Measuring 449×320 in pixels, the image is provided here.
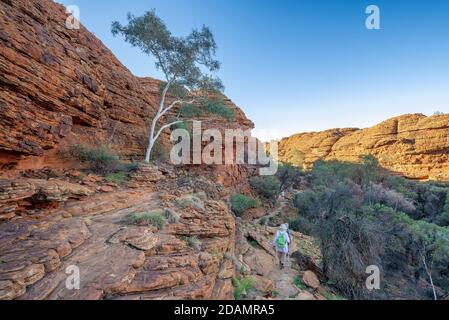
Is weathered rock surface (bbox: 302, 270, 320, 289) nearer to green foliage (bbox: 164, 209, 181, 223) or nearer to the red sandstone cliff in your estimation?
the red sandstone cliff

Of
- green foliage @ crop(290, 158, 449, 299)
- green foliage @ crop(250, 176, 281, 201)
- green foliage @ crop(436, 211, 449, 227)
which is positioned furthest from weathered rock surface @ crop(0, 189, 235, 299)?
green foliage @ crop(436, 211, 449, 227)

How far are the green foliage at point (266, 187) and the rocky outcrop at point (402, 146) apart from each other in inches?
1006

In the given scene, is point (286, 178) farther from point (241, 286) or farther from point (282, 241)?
point (241, 286)

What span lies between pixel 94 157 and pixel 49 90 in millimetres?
2603

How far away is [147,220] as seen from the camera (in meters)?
5.07

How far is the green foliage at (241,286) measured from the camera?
4.55m

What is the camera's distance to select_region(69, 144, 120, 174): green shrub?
7914 millimetres

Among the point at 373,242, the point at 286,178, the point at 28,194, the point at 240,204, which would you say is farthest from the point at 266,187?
the point at 28,194

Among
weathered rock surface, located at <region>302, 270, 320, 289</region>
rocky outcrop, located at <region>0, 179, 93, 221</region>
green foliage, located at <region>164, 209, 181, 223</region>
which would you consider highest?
rocky outcrop, located at <region>0, 179, 93, 221</region>

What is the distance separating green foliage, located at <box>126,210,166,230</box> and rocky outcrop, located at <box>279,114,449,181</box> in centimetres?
3778

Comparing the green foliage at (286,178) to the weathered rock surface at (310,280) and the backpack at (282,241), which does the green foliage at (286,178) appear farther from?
the weathered rock surface at (310,280)

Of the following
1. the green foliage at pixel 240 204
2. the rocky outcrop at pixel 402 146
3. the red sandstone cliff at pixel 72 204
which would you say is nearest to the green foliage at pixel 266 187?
the green foliage at pixel 240 204

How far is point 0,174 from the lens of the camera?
540 centimetres
